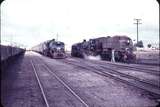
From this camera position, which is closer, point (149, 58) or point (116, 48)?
point (116, 48)

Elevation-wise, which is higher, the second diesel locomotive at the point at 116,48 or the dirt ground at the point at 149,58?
the second diesel locomotive at the point at 116,48

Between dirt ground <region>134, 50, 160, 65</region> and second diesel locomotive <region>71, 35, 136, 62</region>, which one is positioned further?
second diesel locomotive <region>71, 35, 136, 62</region>

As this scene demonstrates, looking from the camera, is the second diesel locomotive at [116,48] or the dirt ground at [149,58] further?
the second diesel locomotive at [116,48]

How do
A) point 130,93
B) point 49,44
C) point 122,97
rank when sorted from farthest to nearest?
1. point 49,44
2. point 130,93
3. point 122,97

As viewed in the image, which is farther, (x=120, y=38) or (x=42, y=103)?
(x=120, y=38)

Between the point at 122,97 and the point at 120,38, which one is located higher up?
the point at 120,38

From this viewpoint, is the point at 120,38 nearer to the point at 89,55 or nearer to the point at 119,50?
the point at 119,50

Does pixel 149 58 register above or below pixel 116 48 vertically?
below

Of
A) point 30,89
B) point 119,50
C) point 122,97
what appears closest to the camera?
point 122,97

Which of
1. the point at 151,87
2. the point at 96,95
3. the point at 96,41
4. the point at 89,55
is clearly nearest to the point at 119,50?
the point at 96,41

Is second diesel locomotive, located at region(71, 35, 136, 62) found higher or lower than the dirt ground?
higher

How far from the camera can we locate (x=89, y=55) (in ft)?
149

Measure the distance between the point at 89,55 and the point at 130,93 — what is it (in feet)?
112

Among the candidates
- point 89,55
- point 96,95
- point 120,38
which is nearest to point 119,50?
point 120,38
